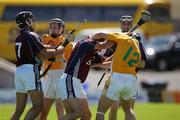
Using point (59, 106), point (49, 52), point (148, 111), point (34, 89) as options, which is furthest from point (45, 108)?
point (148, 111)

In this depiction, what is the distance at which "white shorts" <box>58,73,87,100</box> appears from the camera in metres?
14.2

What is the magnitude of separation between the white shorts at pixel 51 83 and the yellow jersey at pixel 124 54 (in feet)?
7.12

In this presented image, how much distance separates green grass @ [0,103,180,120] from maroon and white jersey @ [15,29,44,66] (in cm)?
469

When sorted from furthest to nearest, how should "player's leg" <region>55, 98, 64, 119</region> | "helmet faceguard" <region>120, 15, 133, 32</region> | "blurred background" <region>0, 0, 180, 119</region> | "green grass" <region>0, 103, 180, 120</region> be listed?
"blurred background" <region>0, 0, 180, 119</region>, "green grass" <region>0, 103, 180, 120</region>, "player's leg" <region>55, 98, 64, 119</region>, "helmet faceguard" <region>120, 15, 133, 32</region>

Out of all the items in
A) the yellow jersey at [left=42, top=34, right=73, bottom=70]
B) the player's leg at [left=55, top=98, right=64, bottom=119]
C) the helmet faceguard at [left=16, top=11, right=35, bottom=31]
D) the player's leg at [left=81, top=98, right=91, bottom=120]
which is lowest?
the player's leg at [left=55, top=98, right=64, bottom=119]

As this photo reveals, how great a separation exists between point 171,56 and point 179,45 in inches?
24.2

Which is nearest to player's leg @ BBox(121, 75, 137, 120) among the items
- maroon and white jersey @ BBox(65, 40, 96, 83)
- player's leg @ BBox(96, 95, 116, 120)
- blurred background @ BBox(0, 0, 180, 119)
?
player's leg @ BBox(96, 95, 116, 120)

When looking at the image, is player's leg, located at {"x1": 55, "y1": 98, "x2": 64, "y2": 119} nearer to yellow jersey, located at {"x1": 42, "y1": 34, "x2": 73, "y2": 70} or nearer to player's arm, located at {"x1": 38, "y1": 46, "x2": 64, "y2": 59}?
yellow jersey, located at {"x1": 42, "y1": 34, "x2": 73, "y2": 70}

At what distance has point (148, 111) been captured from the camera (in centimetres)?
2227

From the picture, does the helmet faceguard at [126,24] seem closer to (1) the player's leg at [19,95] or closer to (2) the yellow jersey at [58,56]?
(2) the yellow jersey at [58,56]

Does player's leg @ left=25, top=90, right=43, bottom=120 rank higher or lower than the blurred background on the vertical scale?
higher

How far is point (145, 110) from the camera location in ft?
73.9

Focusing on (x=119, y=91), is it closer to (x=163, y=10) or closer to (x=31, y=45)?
(x=31, y=45)

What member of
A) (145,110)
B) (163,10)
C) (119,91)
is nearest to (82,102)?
(119,91)
